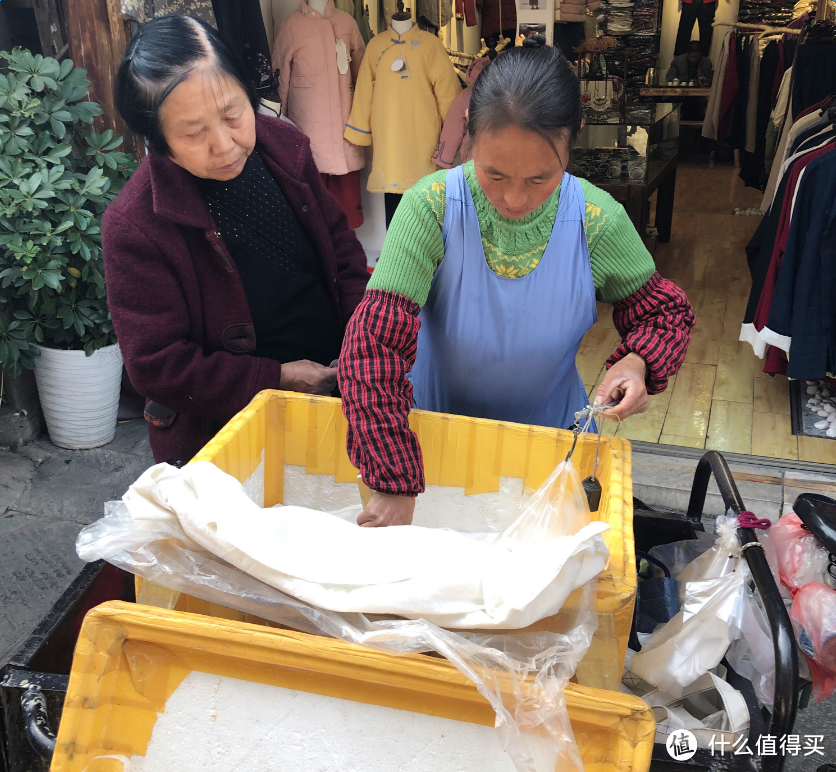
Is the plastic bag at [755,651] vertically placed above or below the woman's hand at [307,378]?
below

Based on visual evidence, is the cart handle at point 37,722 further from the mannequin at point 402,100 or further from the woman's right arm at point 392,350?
the mannequin at point 402,100

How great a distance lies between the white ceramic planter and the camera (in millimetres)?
2887

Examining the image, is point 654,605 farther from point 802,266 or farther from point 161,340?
point 802,266

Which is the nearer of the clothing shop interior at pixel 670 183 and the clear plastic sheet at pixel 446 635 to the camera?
the clear plastic sheet at pixel 446 635

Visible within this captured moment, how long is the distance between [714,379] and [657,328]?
8.91ft

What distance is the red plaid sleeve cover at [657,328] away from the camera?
115cm

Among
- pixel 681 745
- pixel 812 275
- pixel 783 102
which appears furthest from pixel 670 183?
pixel 681 745

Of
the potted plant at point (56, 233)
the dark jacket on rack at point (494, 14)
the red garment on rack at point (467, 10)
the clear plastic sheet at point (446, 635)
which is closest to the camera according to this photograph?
the clear plastic sheet at point (446, 635)

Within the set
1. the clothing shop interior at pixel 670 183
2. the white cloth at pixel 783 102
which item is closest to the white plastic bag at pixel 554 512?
the clothing shop interior at pixel 670 183

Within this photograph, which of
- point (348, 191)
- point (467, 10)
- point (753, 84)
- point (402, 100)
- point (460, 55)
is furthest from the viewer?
point (753, 84)

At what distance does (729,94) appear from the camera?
7.77m

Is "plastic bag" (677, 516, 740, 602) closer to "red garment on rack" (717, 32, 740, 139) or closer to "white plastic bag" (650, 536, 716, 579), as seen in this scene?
"white plastic bag" (650, 536, 716, 579)

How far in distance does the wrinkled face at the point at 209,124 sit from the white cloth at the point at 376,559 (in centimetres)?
63

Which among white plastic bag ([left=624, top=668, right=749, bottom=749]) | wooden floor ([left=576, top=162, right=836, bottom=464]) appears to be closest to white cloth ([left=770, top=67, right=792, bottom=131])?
wooden floor ([left=576, top=162, right=836, bottom=464])
